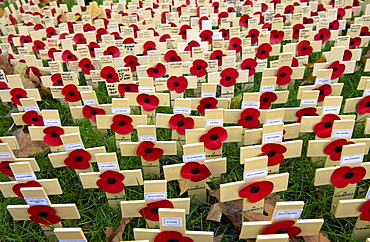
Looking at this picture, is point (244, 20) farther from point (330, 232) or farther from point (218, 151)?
point (330, 232)

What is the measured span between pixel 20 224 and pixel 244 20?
2.54 metres

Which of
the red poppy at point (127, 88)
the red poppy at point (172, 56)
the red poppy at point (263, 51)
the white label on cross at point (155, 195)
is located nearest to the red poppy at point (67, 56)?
the red poppy at point (127, 88)

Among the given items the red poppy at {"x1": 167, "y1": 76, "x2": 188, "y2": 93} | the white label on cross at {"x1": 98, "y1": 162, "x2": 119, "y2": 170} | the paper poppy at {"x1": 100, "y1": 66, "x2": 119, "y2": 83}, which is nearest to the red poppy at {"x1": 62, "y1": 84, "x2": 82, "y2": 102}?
the paper poppy at {"x1": 100, "y1": 66, "x2": 119, "y2": 83}

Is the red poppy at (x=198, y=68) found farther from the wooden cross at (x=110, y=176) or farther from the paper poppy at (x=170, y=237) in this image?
the paper poppy at (x=170, y=237)

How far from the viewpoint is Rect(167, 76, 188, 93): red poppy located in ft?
6.85

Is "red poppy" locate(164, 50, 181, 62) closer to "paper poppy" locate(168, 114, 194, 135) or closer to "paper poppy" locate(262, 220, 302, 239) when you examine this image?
"paper poppy" locate(168, 114, 194, 135)

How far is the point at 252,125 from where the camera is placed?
70.1 inches

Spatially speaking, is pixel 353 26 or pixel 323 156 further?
pixel 353 26

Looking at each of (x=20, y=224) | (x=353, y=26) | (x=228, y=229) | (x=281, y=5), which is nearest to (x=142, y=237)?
(x=228, y=229)

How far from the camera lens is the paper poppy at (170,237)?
3.88 ft

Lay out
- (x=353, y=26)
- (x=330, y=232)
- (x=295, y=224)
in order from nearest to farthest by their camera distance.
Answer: (x=295, y=224), (x=330, y=232), (x=353, y=26)

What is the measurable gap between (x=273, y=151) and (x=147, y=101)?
2.67 ft

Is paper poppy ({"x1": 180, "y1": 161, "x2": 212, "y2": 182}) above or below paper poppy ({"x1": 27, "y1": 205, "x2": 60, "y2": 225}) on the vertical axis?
above

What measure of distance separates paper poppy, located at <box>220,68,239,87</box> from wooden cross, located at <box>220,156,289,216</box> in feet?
3.18
